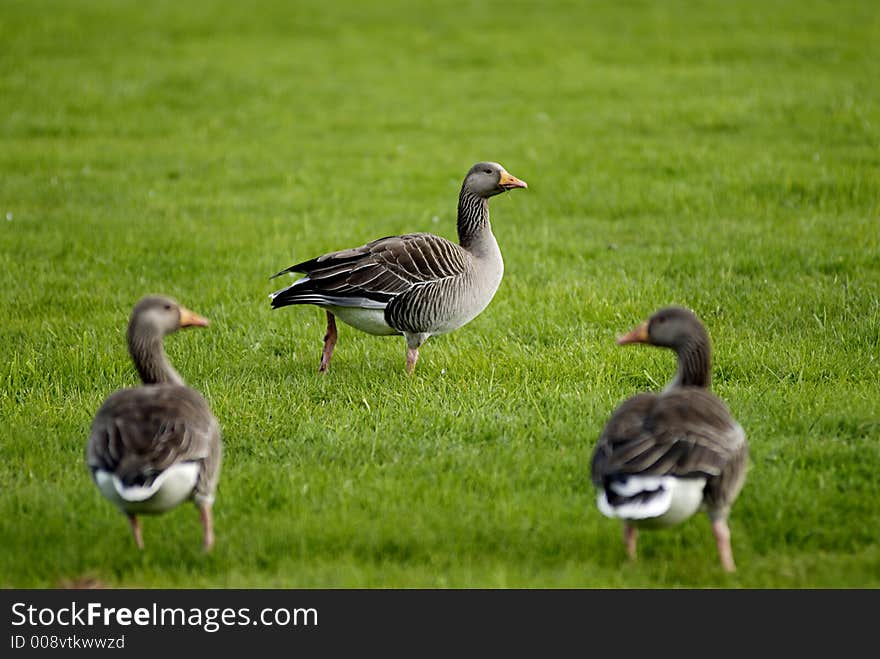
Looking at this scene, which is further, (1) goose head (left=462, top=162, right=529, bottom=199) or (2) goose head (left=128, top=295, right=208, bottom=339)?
(1) goose head (left=462, top=162, right=529, bottom=199)

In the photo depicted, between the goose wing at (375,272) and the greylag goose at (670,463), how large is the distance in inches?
118

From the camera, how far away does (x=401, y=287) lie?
8172mm

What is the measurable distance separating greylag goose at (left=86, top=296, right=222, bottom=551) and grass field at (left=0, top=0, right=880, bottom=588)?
1.38 ft

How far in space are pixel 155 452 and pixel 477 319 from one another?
16.1 ft

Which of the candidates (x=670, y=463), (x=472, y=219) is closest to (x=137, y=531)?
(x=670, y=463)

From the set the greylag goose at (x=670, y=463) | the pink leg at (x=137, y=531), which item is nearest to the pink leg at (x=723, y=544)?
the greylag goose at (x=670, y=463)

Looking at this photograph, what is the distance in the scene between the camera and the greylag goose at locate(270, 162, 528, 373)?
813cm

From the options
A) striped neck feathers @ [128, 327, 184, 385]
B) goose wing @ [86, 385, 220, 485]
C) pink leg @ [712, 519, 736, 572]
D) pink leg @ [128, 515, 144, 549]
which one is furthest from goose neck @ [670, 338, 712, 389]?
pink leg @ [128, 515, 144, 549]

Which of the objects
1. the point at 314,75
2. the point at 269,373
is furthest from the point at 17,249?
the point at 314,75

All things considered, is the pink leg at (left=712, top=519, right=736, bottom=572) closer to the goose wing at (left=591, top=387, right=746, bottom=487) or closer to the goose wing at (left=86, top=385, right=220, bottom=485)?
the goose wing at (left=591, top=387, right=746, bottom=487)

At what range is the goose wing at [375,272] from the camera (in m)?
8.13

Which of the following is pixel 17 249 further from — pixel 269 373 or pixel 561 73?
pixel 561 73

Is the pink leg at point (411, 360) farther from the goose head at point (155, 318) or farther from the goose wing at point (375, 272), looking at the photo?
the goose head at point (155, 318)

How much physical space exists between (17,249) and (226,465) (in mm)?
6167
